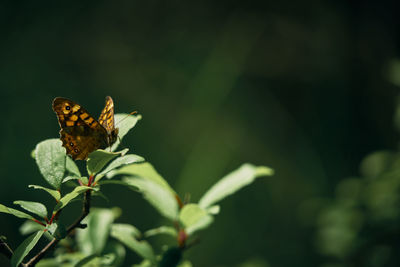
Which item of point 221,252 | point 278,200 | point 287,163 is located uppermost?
point 287,163

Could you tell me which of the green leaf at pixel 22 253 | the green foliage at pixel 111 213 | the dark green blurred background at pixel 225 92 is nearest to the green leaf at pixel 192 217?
the green foliage at pixel 111 213

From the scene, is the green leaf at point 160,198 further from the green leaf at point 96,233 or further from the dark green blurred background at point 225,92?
the dark green blurred background at point 225,92

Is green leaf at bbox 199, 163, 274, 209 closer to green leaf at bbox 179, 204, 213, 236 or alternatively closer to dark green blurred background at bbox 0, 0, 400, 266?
green leaf at bbox 179, 204, 213, 236

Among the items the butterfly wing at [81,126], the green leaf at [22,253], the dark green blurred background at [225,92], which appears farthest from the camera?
the dark green blurred background at [225,92]

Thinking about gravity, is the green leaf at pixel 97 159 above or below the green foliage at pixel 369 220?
below

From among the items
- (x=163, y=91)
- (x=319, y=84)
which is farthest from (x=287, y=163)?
(x=163, y=91)

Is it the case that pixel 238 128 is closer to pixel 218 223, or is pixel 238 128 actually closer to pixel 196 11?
pixel 218 223
